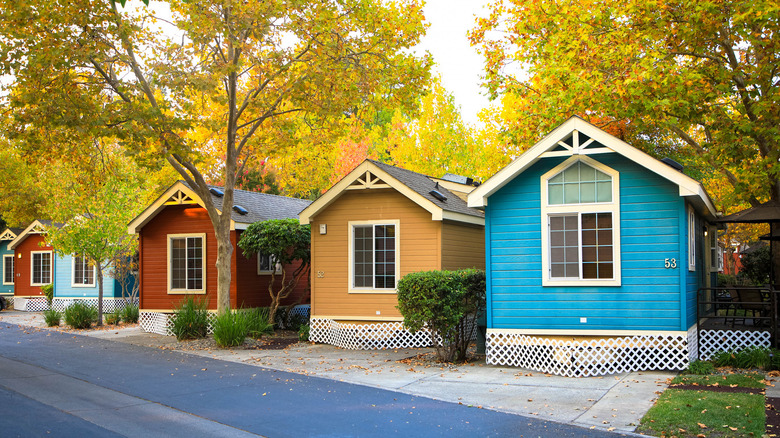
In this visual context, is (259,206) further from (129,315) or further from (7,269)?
(7,269)

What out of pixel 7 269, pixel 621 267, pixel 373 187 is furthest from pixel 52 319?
pixel 621 267

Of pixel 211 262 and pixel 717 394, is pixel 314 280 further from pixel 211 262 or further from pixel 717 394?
pixel 717 394

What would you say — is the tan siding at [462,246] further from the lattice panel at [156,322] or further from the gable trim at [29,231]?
the gable trim at [29,231]

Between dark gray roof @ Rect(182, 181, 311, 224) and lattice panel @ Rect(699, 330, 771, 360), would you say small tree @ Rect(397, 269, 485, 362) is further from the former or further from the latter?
dark gray roof @ Rect(182, 181, 311, 224)

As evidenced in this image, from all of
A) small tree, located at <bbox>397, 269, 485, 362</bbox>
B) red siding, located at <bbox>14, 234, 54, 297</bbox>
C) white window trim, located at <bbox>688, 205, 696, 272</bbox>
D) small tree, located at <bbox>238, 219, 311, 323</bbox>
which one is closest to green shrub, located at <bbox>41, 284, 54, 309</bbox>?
red siding, located at <bbox>14, 234, 54, 297</bbox>

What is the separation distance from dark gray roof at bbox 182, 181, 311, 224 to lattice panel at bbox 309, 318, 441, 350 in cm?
500

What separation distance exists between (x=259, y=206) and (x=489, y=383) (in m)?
12.6

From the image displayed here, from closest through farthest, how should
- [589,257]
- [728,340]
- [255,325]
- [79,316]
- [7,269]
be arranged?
[589,257]
[728,340]
[255,325]
[79,316]
[7,269]

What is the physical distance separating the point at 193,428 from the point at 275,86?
11.9 m

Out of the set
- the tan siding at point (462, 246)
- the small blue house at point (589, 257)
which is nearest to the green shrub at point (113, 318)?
the tan siding at point (462, 246)

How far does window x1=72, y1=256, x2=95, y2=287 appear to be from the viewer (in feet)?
88.1

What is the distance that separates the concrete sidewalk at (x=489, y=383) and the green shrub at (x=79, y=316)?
801cm

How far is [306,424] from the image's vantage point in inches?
325

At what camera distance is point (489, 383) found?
11.0 m
